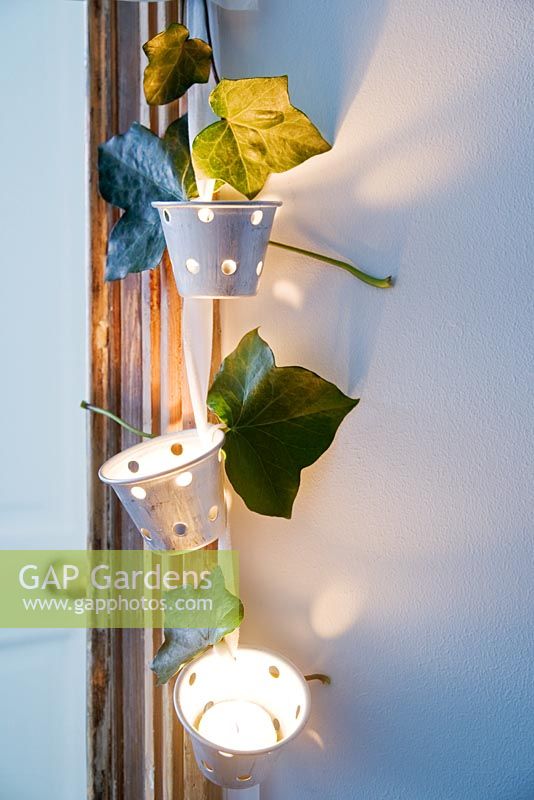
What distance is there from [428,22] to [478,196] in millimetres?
159

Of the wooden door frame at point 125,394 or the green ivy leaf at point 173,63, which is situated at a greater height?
the green ivy leaf at point 173,63

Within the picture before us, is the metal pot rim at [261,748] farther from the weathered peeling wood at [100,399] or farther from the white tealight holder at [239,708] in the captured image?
A: the weathered peeling wood at [100,399]

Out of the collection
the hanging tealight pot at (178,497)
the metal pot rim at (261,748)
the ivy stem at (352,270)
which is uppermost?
the ivy stem at (352,270)

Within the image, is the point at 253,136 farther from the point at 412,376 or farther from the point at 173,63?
the point at 412,376

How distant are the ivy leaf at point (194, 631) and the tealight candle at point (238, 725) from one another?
7 cm

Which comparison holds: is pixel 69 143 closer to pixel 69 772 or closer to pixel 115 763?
pixel 115 763

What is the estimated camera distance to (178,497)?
0.66m

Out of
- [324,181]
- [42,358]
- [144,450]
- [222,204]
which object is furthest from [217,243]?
[42,358]

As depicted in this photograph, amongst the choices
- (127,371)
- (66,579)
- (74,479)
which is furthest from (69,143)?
(66,579)

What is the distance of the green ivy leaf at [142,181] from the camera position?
0.73 m

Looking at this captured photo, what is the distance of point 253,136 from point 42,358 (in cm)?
56

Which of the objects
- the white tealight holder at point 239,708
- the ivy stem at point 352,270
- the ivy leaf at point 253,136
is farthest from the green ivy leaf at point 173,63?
the white tealight holder at point 239,708

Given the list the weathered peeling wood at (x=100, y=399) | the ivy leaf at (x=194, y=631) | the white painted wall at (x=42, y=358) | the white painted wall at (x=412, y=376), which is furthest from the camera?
the white painted wall at (x=42, y=358)

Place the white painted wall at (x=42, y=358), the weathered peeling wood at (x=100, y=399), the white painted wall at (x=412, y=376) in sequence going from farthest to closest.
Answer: the white painted wall at (x=42, y=358)
the weathered peeling wood at (x=100, y=399)
the white painted wall at (x=412, y=376)
